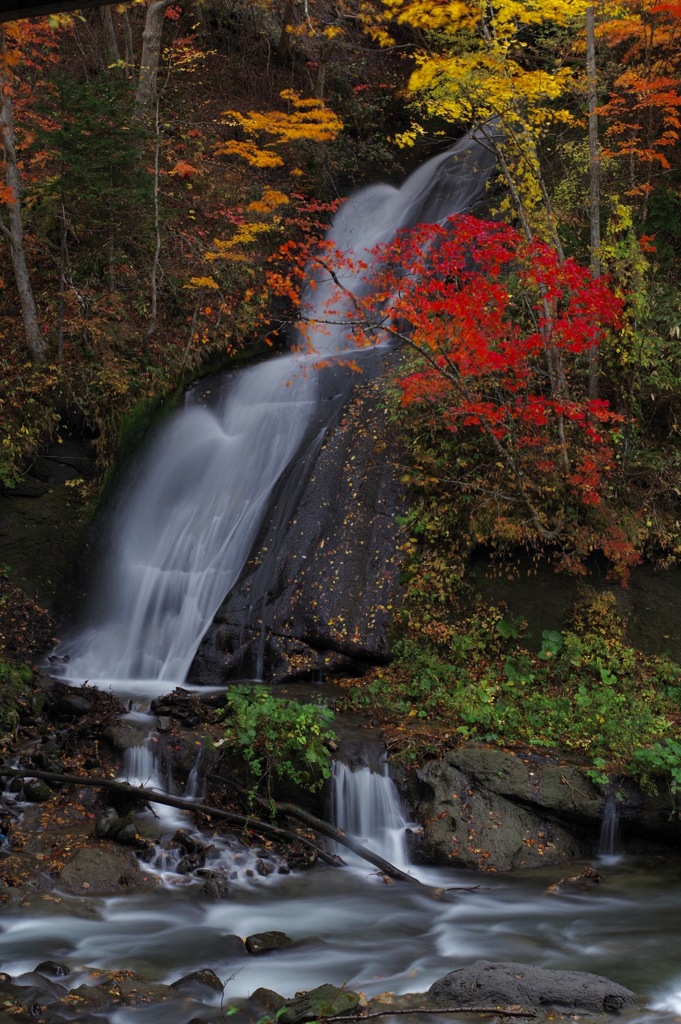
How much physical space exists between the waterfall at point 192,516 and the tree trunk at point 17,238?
239cm

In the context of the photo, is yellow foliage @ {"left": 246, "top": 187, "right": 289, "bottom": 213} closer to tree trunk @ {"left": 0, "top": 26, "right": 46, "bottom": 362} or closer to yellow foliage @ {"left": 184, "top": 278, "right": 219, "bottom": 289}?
yellow foliage @ {"left": 184, "top": 278, "right": 219, "bottom": 289}

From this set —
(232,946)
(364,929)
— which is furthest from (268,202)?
(232,946)

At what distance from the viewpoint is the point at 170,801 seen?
720cm

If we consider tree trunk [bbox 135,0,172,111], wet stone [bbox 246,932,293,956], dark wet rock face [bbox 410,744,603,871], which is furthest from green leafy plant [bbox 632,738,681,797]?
tree trunk [bbox 135,0,172,111]

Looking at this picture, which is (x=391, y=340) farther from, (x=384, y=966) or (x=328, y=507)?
(x=384, y=966)

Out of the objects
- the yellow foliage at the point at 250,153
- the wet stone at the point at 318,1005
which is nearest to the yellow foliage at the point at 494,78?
the yellow foliage at the point at 250,153

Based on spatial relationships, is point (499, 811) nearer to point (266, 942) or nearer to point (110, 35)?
point (266, 942)

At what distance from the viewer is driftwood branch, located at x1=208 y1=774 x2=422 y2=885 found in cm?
717

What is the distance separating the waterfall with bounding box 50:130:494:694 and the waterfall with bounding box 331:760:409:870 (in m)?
2.93

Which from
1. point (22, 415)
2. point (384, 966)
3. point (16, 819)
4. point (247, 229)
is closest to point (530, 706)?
point (384, 966)

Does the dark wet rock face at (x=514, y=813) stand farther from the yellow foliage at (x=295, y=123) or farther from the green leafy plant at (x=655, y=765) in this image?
the yellow foliage at (x=295, y=123)

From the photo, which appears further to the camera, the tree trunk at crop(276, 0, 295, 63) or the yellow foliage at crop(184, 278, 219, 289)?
the tree trunk at crop(276, 0, 295, 63)

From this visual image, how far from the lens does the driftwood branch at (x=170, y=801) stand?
23.7ft

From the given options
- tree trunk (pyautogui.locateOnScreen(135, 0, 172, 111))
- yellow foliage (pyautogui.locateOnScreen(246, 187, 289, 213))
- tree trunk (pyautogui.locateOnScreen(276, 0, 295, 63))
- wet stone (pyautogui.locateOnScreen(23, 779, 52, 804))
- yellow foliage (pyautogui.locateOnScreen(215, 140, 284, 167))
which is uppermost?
tree trunk (pyautogui.locateOnScreen(276, 0, 295, 63))
